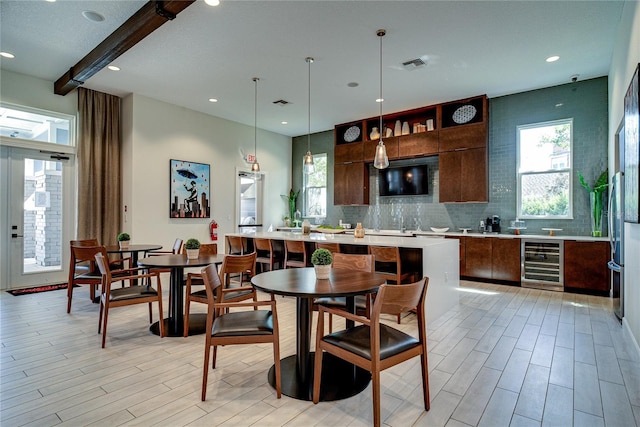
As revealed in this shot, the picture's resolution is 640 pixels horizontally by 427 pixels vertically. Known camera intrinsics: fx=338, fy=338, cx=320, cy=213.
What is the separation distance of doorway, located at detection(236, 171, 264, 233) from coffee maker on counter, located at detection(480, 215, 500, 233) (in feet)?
16.6

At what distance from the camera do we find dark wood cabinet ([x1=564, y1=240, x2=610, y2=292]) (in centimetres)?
488

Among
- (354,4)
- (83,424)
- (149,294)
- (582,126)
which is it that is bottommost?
(83,424)

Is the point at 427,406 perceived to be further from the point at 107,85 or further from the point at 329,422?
the point at 107,85

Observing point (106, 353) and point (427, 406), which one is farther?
point (106, 353)

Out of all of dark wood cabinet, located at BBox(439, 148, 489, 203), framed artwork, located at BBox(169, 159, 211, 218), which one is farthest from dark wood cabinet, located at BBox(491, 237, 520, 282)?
framed artwork, located at BBox(169, 159, 211, 218)

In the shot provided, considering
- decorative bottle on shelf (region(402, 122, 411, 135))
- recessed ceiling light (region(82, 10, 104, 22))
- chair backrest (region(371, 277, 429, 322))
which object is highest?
recessed ceiling light (region(82, 10, 104, 22))

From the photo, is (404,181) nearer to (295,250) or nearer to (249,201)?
(295,250)

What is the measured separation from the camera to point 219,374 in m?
2.55

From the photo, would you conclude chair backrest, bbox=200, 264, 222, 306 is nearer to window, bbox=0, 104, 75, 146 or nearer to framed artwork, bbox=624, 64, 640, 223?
framed artwork, bbox=624, 64, 640, 223

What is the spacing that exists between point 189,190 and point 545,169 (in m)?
6.68

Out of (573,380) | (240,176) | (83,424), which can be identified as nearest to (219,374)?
(83,424)

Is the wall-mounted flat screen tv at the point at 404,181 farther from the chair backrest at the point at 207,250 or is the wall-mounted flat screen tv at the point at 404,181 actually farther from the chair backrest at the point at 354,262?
the chair backrest at the point at 207,250

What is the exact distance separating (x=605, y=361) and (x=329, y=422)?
2439mm

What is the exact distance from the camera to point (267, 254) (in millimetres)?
5492
